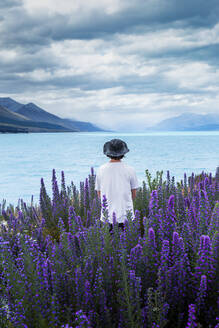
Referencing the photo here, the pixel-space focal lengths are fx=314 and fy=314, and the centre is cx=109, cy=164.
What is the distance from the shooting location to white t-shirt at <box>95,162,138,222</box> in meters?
4.01

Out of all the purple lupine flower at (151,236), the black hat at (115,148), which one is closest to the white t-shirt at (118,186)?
the black hat at (115,148)

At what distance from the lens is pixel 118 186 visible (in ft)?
13.1

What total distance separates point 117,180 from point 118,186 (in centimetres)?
8

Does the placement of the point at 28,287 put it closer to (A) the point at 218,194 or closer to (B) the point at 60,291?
(B) the point at 60,291

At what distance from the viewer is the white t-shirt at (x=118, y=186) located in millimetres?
4012

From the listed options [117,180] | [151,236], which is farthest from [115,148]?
[151,236]

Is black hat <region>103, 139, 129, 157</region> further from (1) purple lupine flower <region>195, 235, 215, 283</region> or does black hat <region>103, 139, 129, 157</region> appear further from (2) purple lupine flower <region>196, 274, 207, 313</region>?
(2) purple lupine flower <region>196, 274, 207, 313</region>

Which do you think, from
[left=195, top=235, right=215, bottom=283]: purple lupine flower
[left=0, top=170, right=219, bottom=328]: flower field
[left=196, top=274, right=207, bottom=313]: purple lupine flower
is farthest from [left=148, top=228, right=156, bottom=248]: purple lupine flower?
[left=196, top=274, right=207, bottom=313]: purple lupine flower

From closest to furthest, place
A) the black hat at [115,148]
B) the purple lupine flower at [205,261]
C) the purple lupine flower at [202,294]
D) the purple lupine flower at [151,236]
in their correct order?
the purple lupine flower at [202,294]
the purple lupine flower at [205,261]
the purple lupine flower at [151,236]
the black hat at [115,148]

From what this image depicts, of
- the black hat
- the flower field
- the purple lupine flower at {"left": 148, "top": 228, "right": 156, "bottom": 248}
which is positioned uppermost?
the black hat

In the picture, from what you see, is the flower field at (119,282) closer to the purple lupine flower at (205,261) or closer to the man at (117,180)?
the purple lupine flower at (205,261)

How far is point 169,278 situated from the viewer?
198 centimetres

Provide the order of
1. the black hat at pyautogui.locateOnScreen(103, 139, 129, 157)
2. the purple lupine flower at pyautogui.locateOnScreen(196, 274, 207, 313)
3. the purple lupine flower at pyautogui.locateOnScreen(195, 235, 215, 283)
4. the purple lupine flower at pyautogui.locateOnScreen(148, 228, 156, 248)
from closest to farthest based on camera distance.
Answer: the purple lupine flower at pyautogui.locateOnScreen(196, 274, 207, 313)
the purple lupine flower at pyautogui.locateOnScreen(195, 235, 215, 283)
the purple lupine flower at pyautogui.locateOnScreen(148, 228, 156, 248)
the black hat at pyautogui.locateOnScreen(103, 139, 129, 157)

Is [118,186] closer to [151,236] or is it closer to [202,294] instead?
[151,236]
